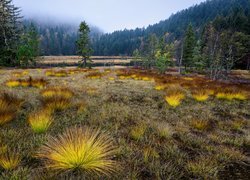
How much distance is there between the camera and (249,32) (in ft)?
206

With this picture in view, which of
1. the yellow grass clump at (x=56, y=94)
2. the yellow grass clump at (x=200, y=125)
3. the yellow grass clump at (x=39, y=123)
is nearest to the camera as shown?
A: the yellow grass clump at (x=39, y=123)

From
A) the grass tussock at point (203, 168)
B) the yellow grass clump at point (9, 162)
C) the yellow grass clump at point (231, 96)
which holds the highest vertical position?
the yellow grass clump at point (9, 162)

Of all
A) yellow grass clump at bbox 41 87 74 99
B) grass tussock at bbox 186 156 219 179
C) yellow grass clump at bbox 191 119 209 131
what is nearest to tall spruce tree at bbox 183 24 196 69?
yellow grass clump at bbox 41 87 74 99

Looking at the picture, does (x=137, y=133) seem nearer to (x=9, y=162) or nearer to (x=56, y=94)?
(x=9, y=162)

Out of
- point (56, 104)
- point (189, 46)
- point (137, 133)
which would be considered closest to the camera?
point (137, 133)

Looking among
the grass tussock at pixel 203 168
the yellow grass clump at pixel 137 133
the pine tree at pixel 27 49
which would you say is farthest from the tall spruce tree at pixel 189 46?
the grass tussock at pixel 203 168

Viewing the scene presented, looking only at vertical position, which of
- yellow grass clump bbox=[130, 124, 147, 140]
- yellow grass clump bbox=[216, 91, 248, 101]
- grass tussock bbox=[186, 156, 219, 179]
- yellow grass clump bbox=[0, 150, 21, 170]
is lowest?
yellow grass clump bbox=[216, 91, 248, 101]

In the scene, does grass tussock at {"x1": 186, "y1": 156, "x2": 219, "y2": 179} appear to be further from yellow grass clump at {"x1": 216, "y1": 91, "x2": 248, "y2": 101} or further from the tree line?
the tree line

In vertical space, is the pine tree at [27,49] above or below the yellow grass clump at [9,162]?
above

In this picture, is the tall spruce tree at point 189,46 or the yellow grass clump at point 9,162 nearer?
the yellow grass clump at point 9,162

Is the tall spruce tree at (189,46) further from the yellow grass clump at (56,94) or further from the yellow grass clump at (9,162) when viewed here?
the yellow grass clump at (9,162)

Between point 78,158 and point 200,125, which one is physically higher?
point 78,158

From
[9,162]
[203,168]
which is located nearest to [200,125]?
[203,168]

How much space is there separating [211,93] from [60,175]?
899 centimetres
